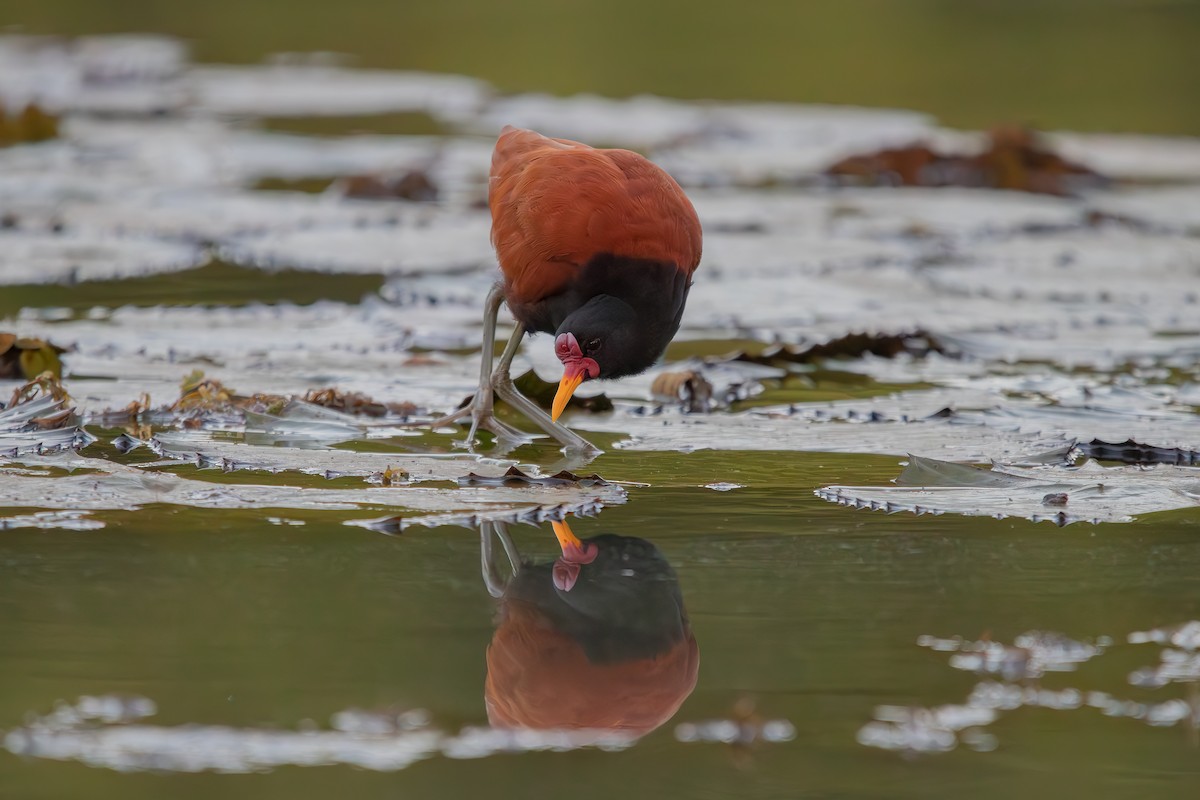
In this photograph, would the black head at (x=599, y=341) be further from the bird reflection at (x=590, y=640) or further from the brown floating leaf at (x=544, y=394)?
the bird reflection at (x=590, y=640)

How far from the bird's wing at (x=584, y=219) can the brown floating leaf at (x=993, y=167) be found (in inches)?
251

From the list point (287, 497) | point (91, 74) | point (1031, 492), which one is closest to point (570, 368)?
point (287, 497)

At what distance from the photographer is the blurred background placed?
1518cm

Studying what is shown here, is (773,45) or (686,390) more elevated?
(773,45)

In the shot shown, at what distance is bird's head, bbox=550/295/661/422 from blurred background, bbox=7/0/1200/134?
9.99m

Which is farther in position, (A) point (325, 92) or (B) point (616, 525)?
(A) point (325, 92)

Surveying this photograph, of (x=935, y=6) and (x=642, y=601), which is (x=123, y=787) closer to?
(x=642, y=601)

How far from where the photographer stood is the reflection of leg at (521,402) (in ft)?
13.4

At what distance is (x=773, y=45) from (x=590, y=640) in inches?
699

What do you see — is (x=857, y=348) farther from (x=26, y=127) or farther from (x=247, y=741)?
(x=26, y=127)

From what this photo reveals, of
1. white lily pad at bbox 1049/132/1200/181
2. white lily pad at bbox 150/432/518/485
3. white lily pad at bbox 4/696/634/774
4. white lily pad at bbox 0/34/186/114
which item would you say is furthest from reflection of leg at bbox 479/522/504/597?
white lily pad at bbox 0/34/186/114

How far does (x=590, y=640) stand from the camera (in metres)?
2.61

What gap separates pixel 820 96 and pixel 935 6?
7045mm

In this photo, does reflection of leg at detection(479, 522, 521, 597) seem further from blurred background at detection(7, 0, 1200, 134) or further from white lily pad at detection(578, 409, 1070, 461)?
blurred background at detection(7, 0, 1200, 134)
